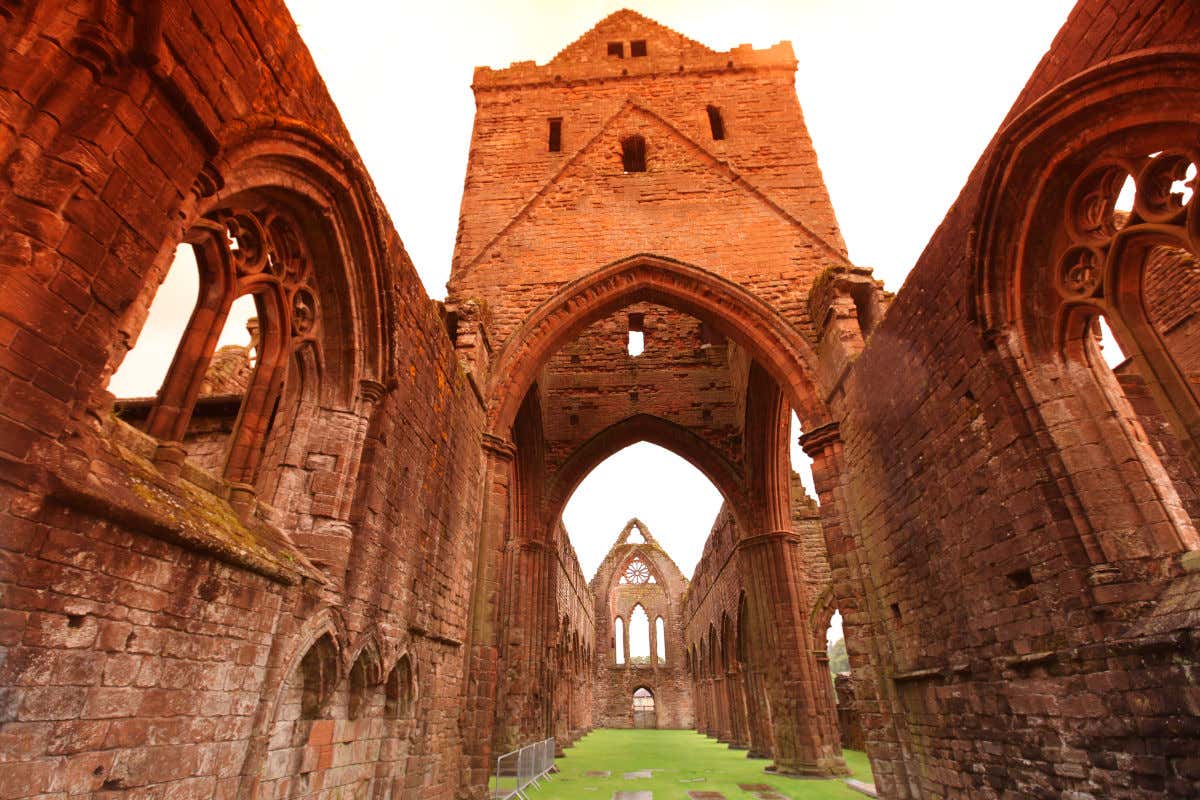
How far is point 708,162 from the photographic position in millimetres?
10656

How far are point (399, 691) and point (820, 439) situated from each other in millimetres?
5761

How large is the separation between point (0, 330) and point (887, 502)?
6.91 metres

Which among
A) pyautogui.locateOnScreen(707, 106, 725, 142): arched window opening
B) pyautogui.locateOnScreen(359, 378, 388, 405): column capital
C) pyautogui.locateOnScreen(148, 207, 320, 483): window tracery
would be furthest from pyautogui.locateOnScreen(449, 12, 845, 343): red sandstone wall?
pyautogui.locateOnScreen(148, 207, 320, 483): window tracery

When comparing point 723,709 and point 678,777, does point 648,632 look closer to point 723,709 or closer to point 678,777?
point 723,709

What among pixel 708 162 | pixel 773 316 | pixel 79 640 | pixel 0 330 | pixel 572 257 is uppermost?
pixel 708 162

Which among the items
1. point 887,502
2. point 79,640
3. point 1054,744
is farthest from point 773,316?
point 79,640

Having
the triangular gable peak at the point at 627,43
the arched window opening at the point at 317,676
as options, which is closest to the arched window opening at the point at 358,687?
the arched window opening at the point at 317,676

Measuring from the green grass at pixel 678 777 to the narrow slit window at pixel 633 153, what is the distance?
10289 mm

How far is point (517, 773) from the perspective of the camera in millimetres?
7727

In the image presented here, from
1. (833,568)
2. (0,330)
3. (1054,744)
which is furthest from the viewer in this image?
(833,568)

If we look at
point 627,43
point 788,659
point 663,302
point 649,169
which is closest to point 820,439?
point 663,302

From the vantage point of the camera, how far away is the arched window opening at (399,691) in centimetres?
483

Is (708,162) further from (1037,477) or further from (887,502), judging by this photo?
(1037,477)

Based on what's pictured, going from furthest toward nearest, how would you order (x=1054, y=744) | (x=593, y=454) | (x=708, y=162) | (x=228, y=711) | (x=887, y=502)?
(x=593, y=454) → (x=708, y=162) → (x=887, y=502) → (x=1054, y=744) → (x=228, y=711)
